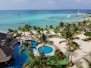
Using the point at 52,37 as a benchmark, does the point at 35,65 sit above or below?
above

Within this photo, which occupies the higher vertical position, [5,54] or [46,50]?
[5,54]

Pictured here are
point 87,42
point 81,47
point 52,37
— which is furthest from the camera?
point 52,37

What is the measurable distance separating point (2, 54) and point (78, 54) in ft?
43.2

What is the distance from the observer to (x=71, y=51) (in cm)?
3497

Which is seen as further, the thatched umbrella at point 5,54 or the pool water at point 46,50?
the pool water at point 46,50

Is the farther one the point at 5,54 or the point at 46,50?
the point at 46,50

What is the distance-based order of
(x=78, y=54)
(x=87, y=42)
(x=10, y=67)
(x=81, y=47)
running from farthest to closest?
1. (x=87, y=42)
2. (x=81, y=47)
3. (x=78, y=54)
4. (x=10, y=67)

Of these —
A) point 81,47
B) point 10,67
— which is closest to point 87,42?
point 81,47

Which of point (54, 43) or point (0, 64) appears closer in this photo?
point (0, 64)

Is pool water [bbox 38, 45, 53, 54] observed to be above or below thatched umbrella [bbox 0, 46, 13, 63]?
below

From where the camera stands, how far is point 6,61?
28.8 metres

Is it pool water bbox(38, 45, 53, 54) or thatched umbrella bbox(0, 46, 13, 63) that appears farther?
pool water bbox(38, 45, 53, 54)

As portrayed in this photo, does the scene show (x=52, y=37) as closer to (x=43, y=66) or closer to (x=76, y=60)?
(x=76, y=60)

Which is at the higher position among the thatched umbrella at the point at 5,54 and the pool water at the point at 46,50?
the thatched umbrella at the point at 5,54
